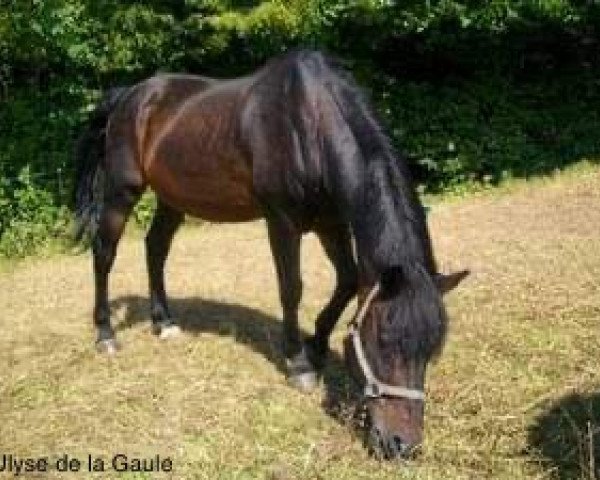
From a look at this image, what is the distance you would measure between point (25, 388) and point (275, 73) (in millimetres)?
2392

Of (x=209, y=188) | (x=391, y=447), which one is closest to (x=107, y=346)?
(x=209, y=188)

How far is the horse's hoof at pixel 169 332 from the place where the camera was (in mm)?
6660

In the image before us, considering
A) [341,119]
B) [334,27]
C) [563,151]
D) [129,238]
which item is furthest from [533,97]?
[341,119]

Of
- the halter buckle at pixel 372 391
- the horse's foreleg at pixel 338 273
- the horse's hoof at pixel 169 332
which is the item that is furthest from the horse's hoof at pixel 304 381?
the horse's hoof at pixel 169 332

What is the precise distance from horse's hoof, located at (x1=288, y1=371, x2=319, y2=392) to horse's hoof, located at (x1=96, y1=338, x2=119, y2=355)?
1.50 m

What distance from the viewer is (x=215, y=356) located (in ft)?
20.1

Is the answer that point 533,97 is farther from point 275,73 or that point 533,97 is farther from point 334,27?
point 275,73

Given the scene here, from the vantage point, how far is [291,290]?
5523 millimetres

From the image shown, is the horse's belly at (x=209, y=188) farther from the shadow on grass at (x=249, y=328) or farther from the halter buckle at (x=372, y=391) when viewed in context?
the halter buckle at (x=372, y=391)

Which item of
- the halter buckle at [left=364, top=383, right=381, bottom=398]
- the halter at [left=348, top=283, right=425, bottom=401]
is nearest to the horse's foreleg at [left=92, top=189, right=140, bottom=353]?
the halter at [left=348, top=283, right=425, bottom=401]

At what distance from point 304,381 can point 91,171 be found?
8.67ft

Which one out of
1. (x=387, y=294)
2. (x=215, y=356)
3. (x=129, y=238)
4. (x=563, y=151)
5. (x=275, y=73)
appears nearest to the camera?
(x=387, y=294)

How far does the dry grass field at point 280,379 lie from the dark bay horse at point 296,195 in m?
0.30

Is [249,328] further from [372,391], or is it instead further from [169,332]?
[372,391]
